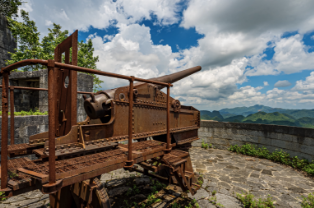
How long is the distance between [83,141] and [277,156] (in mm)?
8338

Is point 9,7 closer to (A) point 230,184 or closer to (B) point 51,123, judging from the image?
(B) point 51,123

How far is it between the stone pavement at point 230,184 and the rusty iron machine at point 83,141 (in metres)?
1.01

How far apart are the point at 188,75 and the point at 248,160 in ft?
15.8

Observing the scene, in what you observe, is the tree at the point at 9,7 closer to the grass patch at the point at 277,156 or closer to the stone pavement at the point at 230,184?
the stone pavement at the point at 230,184

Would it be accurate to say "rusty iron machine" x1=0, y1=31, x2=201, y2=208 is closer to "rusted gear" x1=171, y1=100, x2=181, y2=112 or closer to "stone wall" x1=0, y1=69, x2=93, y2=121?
"rusted gear" x1=171, y1=100, x2=181, y2=112

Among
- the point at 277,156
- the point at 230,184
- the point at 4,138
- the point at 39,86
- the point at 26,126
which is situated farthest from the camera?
the point at 39,86

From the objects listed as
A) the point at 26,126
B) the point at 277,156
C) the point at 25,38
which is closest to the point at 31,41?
the point at 25,38

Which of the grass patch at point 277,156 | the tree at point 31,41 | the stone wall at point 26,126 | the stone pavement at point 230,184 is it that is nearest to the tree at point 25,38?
the tree at point 31,41

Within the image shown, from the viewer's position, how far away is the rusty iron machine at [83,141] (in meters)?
1.74

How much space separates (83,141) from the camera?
8.61ft

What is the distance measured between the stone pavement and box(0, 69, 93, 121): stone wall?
3.74m

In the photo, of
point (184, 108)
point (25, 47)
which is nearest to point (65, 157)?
point (184, 108)

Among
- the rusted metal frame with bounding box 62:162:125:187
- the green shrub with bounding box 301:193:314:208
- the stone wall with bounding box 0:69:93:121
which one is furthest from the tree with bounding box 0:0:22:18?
the green shrub with bounding box 301:193:314:208

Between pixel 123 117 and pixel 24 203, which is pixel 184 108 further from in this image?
pixel 24 203
